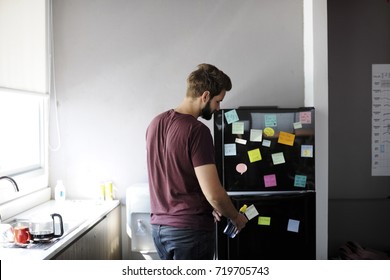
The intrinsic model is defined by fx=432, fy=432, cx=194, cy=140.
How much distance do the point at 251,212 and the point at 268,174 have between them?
0.26m

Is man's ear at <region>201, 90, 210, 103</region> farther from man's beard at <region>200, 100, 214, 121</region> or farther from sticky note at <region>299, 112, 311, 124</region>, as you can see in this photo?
sticky note at <region>299, 112, 311, 124</region>

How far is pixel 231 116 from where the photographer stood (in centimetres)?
266

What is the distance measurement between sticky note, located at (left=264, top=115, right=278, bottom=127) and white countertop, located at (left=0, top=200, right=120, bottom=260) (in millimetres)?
1144

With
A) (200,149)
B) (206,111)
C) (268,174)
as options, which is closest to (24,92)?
(206,111)

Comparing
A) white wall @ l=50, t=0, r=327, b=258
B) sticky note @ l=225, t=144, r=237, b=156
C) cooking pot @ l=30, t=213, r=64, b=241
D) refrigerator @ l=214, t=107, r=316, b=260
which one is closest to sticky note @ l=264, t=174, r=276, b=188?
refrigerator @ l=214, t=107, r=316, b=260

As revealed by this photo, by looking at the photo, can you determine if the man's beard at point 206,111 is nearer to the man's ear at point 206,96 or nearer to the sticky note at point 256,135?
the man's ear at point 206,96

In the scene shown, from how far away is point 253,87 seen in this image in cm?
305

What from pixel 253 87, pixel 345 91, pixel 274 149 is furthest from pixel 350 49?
pixel 274 149

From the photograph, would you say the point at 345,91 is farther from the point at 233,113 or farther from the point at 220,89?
the point at 220,89

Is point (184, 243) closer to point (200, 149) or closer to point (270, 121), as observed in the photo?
point (200, 149)

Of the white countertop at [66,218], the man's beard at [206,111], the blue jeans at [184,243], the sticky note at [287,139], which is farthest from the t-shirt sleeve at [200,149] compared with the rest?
the sticky note at [287,139]

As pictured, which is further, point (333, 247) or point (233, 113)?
point (333, 247)

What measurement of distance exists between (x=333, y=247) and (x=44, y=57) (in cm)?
252

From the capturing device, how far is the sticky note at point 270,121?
2.66 m
